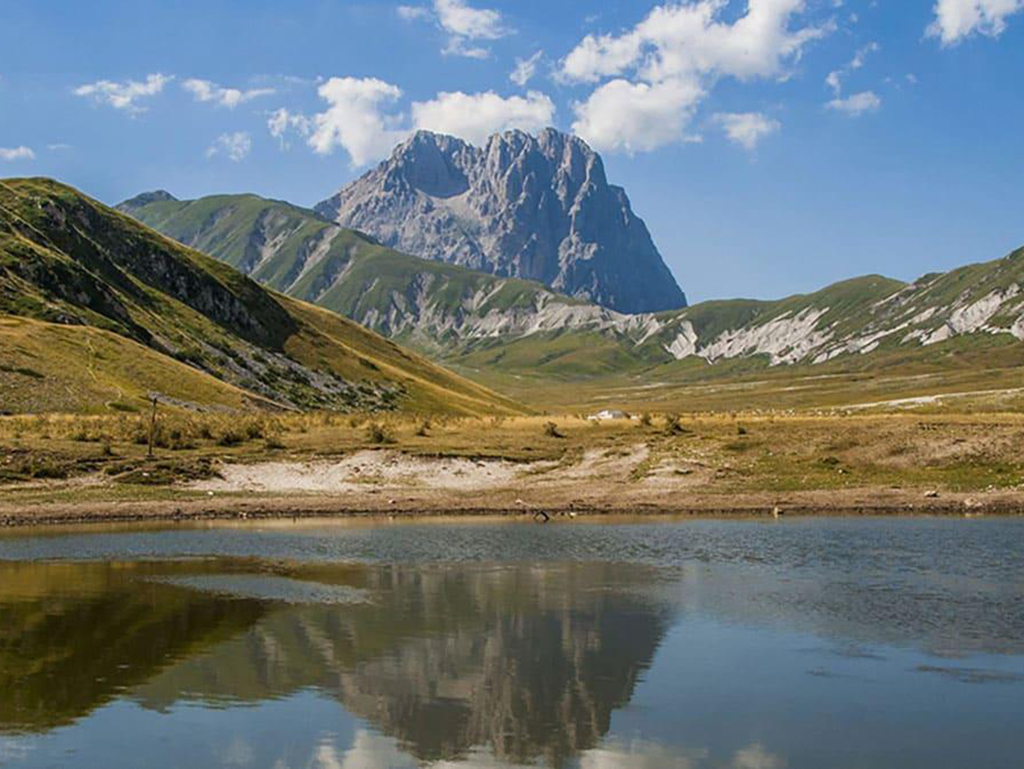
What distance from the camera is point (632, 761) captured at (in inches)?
773

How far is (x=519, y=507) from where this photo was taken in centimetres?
6594

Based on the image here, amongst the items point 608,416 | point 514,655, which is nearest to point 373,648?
point 514,655

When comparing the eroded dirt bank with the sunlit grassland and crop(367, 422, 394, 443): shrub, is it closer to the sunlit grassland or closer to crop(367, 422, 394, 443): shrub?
the sunlit grassland

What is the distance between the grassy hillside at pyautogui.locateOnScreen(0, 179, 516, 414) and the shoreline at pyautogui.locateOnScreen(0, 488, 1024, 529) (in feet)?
119

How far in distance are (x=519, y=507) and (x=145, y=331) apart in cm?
9331

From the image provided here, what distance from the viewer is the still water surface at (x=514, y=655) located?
67.7 ft

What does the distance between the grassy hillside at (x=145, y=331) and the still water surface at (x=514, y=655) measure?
62.0 metres

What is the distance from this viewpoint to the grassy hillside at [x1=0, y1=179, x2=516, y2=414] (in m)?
108

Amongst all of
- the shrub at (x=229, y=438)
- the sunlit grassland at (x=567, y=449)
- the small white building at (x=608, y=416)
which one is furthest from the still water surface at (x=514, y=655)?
the small white building at (x=608, y=416)

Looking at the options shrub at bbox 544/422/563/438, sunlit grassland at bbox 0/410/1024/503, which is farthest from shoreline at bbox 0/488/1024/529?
shrub at bbox 544/422/563/438

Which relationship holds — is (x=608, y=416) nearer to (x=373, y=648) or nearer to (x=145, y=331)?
(x=145, y=331)

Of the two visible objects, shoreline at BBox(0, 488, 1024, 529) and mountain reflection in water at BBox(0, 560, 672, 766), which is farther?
shoreline at BBox(0, 488, 1024, 529)

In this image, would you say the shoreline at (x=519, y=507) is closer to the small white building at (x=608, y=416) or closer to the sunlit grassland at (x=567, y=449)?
the sunlit grassland at (x=567, y=449)

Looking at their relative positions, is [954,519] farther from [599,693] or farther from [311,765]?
[311,765]
